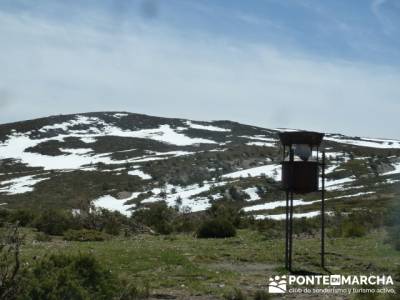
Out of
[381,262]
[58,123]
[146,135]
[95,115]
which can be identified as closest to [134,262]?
[381,262]

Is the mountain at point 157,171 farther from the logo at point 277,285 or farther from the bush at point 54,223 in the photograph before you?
the bush at point 54,223

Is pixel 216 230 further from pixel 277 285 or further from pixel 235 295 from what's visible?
pixel 235 295

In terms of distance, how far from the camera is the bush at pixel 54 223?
23.4 m

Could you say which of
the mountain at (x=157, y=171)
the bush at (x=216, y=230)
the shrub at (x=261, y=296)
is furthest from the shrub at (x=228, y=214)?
the shrub at (x=261, y=296)

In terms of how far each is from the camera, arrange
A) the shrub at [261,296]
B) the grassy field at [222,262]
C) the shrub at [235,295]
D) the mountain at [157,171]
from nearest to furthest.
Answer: the shrub at [261,296]
the shrub at [235,295]
the grassy field at [222,262]
the mountain at [157,171]

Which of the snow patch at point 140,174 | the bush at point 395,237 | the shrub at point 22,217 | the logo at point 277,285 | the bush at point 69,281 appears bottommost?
the logo at point 277,285

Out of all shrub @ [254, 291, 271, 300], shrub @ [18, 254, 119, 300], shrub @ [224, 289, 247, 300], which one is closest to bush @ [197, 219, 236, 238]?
shrub @ [224, 289, 247, 300]

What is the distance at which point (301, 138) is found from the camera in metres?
12.9

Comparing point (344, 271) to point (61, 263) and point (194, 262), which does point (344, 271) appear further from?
point (61, 263)

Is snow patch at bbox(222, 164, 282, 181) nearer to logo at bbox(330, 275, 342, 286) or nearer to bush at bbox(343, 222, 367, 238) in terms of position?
bush at bbox(343, 222, 367, 238)

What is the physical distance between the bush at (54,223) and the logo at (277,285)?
1333 cm

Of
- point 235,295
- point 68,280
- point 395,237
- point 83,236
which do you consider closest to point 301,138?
point 235,295

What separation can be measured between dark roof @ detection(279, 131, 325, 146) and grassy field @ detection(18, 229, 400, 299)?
2.76m

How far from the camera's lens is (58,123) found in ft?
429
